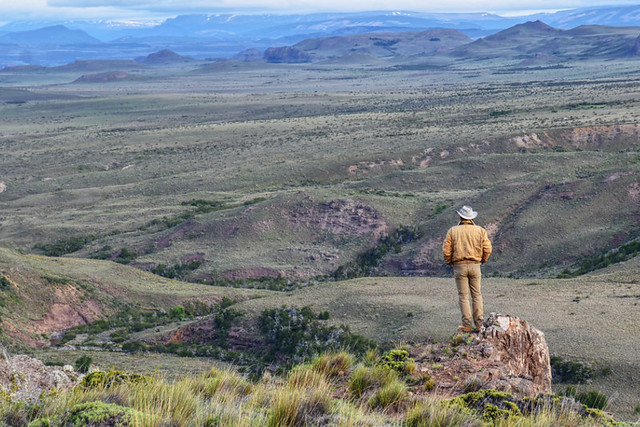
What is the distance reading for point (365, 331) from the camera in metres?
21.1

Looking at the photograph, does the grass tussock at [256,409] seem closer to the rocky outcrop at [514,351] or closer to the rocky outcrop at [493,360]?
the rocky outcrop at [493,360]

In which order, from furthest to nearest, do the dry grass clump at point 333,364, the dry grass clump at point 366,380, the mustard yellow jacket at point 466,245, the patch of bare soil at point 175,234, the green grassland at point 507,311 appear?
the patch of bare soil at point 175,234
the green grassland at point 507,311
the mustard yellow jacket at point 466,245
the dry grass clump at point 333,364
the dry grass clump at point 366,380

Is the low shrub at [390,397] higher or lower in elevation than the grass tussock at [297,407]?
lower

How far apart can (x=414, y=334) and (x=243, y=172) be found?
43.9m

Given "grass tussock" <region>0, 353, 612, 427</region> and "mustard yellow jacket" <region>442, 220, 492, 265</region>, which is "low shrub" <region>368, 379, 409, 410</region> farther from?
"mustard yellow jacket" <region>442, 220, 492, 265</region>

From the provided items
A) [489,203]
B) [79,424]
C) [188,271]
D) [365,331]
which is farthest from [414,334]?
[489,203]

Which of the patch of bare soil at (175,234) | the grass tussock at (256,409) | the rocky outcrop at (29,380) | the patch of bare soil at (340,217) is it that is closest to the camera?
the grass tussock at (256,409)

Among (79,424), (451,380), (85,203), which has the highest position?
(79,424)

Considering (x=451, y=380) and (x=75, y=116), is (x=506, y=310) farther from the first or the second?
(x=75, y=116)

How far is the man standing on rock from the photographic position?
1188 centimetres

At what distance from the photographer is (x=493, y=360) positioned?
11156mm

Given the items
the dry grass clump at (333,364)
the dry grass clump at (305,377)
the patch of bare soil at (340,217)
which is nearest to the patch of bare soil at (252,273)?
the patch of bare soil at (340,217)

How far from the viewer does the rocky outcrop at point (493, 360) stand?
9.84 m

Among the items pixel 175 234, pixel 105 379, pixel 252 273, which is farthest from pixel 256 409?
pixel 175 234
